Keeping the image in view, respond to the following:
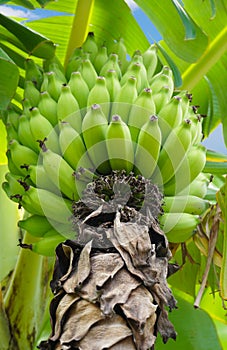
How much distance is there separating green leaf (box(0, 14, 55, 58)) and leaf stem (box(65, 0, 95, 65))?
12 centimetres

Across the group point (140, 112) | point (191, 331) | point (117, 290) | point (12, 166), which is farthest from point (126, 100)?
point (191, 331)

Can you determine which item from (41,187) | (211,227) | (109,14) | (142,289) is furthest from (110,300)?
(109,14)

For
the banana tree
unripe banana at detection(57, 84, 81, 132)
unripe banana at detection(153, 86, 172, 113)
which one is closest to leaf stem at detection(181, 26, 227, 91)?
the banana tree

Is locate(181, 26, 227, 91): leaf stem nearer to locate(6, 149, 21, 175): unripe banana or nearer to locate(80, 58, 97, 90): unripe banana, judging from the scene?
locate(80, 58, 97, 90): unripe banana

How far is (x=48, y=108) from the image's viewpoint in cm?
89

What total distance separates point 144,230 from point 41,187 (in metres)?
0.24

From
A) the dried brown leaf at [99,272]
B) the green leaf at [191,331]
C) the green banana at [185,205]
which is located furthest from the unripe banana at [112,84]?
the green leaf at [191,331]

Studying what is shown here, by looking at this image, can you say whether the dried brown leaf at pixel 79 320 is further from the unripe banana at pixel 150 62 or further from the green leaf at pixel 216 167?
the green leaf at pixel 216 167

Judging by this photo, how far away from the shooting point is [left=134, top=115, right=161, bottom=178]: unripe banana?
79 centimetres

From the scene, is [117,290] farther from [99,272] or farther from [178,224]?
[178,224]

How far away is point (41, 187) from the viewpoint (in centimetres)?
84

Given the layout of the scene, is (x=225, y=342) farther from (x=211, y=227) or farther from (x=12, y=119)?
(x=12, y=119)

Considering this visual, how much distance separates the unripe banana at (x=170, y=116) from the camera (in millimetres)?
845

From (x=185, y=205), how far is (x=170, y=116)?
6.2 inches
